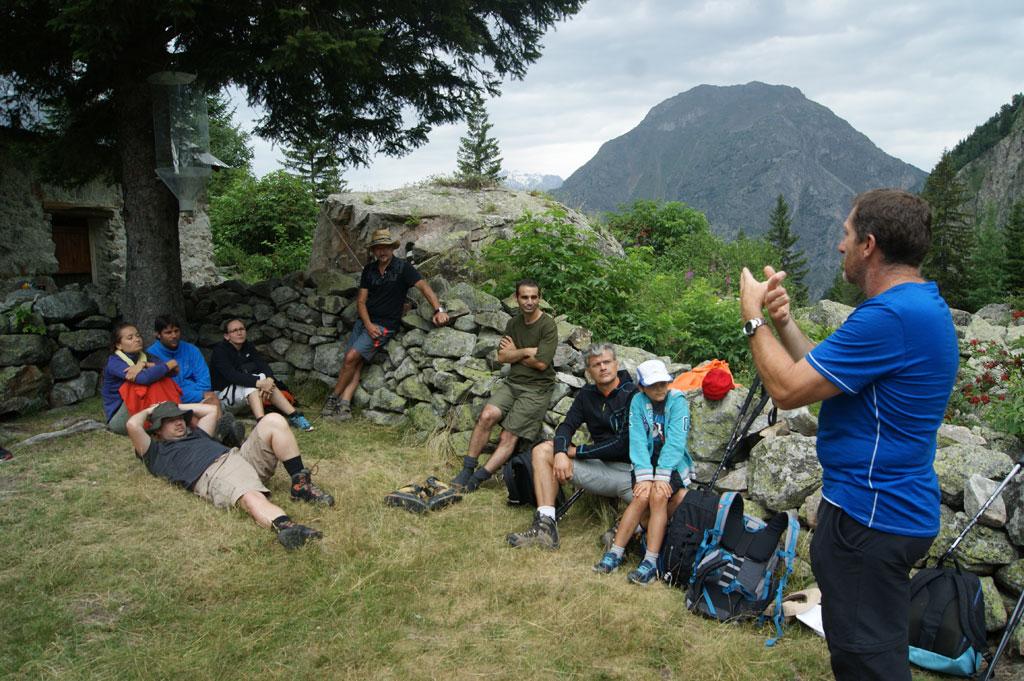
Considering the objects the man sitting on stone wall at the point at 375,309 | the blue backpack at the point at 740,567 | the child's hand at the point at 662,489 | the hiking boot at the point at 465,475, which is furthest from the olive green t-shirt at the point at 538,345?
the blue backpack at the point at 740,567

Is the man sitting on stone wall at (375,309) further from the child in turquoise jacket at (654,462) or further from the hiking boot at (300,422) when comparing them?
the child in turquoise jacket at (654,462)

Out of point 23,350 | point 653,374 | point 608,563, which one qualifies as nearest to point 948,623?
point 608,563

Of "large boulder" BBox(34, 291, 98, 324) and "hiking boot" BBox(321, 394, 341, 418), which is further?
"large boulder" BBox(34, 291, 98, 324)

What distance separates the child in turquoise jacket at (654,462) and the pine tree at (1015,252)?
27607mm

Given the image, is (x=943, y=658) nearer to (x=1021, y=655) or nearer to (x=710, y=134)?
(x=1021, y=655)

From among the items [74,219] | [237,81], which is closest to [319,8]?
[237,81]

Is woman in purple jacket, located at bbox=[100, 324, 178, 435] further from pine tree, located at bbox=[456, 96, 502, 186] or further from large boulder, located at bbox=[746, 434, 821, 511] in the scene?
pine tree, located at bbox=[456, 96, 502, 186]

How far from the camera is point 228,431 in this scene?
19.1 feet

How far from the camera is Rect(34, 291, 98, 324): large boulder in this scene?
743 cm

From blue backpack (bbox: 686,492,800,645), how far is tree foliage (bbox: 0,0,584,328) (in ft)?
15.6

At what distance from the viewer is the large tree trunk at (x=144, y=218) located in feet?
23.5

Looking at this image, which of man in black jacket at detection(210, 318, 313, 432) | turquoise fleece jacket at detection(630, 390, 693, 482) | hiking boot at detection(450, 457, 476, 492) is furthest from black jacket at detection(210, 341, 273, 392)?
turquoise fleece jacket at detection(630, 390, 693, 482)

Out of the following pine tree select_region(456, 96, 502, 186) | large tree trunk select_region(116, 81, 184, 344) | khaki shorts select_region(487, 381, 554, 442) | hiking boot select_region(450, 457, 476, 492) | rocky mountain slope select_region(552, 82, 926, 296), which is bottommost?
hiking boot select_region(450, 457, 476, 492)

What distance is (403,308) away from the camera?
7.18 meters
